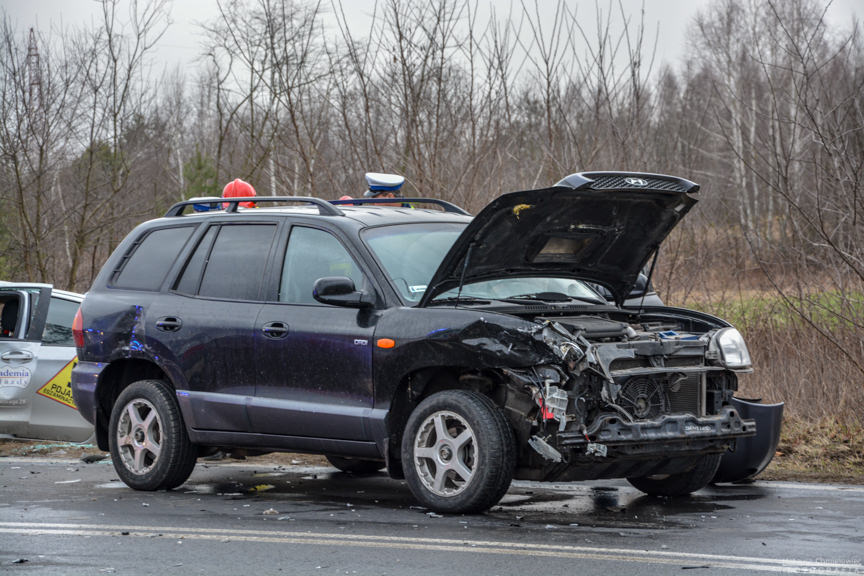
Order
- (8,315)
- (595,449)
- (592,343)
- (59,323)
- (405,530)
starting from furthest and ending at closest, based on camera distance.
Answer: (8,315), (59,323), (592,343), (595,449), (405,530)

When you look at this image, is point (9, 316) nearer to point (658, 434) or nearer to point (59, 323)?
point (59, 323)

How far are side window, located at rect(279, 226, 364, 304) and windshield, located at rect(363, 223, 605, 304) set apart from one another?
22 cm

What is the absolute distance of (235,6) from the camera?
21859 mm

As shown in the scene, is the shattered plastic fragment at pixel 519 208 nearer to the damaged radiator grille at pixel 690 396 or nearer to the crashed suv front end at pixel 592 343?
the crashed suv front end at pixel 592 343

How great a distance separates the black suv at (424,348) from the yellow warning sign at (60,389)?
160cm

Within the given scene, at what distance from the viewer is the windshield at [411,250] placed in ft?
24.3

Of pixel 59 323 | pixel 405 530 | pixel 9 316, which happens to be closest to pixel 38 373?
pixel 59 323

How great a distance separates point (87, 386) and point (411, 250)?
2.72 metres

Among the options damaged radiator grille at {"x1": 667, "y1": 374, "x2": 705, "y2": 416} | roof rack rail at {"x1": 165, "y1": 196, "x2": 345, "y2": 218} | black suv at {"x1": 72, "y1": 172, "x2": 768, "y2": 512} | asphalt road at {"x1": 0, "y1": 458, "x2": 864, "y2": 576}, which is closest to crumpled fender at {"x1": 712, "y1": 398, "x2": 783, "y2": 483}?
asphalt road at {"x1": 0, "y1": 458, "x2": 864, "y2": 576}

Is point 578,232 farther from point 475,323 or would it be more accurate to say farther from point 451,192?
point 451,192

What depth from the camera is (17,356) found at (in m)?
10.5

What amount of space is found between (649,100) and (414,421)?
7.86 metres

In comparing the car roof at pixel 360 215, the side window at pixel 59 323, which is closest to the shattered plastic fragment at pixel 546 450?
the car roof at pixel 360 215

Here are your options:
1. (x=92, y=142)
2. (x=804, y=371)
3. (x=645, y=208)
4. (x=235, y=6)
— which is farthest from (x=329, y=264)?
(x=235, y=6)
